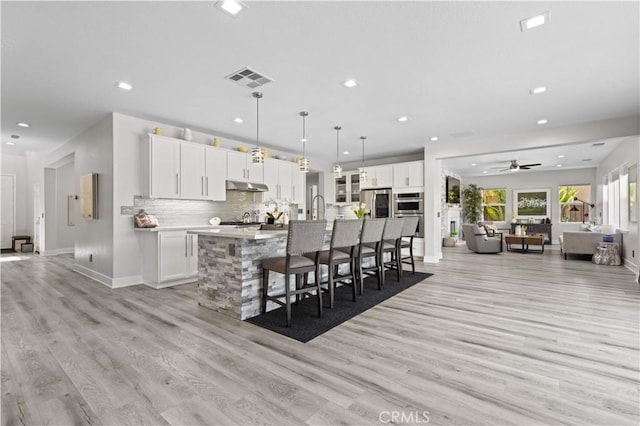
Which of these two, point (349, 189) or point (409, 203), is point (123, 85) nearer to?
point (409, 203)

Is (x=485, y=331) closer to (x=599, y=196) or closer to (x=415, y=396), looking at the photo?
(x=415, y=396)

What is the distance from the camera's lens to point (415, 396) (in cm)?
182

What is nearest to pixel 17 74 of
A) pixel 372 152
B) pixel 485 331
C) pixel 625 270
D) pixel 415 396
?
pixel 415 396

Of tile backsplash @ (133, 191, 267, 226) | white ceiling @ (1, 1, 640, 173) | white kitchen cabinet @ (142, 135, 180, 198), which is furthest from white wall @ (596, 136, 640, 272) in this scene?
white kitchen cabinet @ (142, 135, 180, 198)

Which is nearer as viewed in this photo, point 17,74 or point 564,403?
Result: point 564,403

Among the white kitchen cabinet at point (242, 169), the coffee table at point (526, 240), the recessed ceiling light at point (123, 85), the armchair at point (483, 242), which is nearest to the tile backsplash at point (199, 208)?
the white kitchen cabinet at point (242, 169)

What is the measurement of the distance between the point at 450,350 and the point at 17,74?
506cm

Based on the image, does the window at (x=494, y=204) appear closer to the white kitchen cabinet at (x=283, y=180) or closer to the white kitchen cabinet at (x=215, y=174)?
the white kitchen cabinet at (x=283, y=180)

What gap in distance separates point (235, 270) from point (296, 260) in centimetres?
65

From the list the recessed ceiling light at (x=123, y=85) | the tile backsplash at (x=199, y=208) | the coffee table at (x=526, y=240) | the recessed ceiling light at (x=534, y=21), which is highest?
the recessed ceiling light at (x=534, y=21)

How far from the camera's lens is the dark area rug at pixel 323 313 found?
2.83m

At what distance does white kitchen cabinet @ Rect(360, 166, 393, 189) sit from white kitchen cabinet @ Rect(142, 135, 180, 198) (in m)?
4.54

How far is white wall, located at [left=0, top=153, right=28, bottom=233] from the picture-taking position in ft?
27.4

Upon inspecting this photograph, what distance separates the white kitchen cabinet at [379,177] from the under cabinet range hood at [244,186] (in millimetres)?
2827
